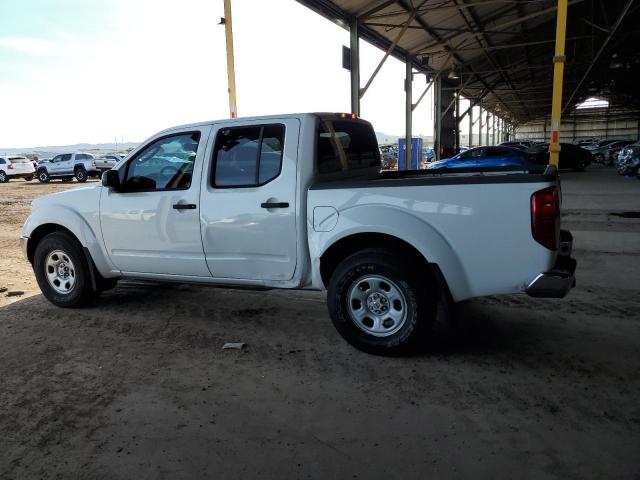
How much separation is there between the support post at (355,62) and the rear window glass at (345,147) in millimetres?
10732

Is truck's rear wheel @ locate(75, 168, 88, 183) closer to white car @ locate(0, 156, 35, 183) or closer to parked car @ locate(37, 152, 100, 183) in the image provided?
parked car @ locate(37, 152, 100, 183)

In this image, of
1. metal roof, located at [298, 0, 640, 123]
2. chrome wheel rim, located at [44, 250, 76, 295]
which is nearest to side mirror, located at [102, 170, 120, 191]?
chrome wheel rim, located at [44, 250, 76, 295]

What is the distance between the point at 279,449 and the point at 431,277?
1684 mm

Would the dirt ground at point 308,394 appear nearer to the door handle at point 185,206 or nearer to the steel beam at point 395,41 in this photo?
the door handle at point 185,206

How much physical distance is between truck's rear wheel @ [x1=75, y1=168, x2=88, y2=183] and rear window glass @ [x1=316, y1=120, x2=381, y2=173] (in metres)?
26.4

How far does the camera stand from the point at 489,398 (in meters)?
3.14

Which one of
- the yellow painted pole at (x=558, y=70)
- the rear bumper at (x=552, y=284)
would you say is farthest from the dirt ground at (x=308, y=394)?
the yellow painted pole at (x=558, y=70)

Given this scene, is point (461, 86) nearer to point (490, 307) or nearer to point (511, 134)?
point (490, 307)

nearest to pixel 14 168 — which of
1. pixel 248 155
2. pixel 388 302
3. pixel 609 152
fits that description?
pixel 248 155

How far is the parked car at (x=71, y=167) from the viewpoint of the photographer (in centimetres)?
2752

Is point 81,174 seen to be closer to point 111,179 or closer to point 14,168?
point 14,168

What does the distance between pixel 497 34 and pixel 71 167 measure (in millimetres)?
23222

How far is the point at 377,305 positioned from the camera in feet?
12.5

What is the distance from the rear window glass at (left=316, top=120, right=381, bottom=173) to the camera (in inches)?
166
